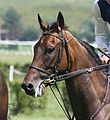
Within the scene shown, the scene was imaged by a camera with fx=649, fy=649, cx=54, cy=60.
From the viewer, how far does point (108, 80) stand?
8.48m

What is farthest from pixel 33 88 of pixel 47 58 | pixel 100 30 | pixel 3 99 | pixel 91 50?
pixel 3 99

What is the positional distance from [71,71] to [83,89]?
0.29 metres

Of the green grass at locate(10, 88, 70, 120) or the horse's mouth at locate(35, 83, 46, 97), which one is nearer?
the horse's mouth at locate(35, 83, 46, 97)

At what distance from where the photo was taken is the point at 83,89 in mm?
8258

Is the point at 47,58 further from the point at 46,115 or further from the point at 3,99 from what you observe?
the point at 46,115

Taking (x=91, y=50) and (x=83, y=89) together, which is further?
→ (x=91, y=50)

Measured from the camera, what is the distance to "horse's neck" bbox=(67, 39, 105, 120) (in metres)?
8.20

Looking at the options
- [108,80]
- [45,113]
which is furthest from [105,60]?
[45,113]

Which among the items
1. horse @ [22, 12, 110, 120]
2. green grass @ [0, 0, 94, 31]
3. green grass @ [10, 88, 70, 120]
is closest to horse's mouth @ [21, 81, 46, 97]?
horse @ [22, 12, 110, 120]

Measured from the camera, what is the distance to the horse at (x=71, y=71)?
792cm

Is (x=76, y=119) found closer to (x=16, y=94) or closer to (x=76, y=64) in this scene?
(x=76, y=64)

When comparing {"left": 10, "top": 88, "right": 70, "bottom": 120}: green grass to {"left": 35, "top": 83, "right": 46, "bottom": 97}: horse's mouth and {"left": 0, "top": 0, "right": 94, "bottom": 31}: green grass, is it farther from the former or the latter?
{"left": 0, "top": 0, "right": 94, "bottom": 31}: green grass

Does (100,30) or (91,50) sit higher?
(100,30)

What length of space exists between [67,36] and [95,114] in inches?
41.3
